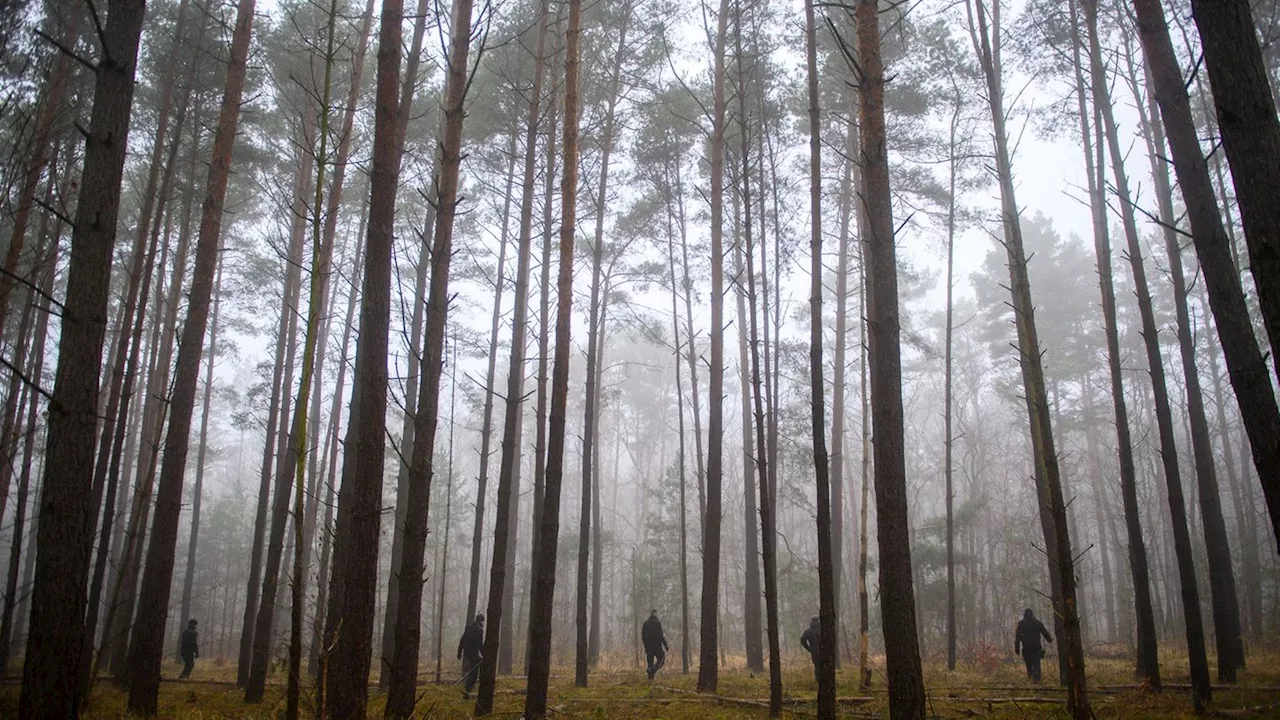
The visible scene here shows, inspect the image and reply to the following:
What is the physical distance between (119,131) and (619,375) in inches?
1203

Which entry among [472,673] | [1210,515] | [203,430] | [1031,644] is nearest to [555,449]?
[472,673]

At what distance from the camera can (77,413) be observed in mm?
4094

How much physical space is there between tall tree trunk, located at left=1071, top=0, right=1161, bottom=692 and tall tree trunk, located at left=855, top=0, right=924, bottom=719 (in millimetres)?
4942

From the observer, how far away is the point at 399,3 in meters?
6.29

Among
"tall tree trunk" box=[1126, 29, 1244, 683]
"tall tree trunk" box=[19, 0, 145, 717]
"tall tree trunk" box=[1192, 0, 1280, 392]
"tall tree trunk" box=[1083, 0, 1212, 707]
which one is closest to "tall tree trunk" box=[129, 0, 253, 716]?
"tall tree trunk" box=[19, 0, 145, 717]

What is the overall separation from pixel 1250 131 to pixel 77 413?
6933 millimetres

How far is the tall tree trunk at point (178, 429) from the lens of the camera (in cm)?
752

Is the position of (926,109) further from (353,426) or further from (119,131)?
(119,131)

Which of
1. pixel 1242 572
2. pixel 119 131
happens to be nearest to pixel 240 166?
pixel 119 131

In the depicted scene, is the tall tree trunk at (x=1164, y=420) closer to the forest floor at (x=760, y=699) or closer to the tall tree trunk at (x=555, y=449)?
the forest floor at (x=760, y=699)

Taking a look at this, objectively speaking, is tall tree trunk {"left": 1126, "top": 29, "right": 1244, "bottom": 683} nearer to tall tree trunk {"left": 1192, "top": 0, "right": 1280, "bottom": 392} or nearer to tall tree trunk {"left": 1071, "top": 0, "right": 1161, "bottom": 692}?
tall tree trunk {"left": 1071, "top": 0, "right": 1161, "bottom": 692}

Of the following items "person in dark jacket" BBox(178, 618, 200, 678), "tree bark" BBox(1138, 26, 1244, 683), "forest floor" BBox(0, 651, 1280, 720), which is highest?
"tree bark" BBox(1138, 26, 1244, 683)

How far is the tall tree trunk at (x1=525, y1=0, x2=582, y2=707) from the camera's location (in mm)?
7457

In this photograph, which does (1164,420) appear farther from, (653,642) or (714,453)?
(653,642)
